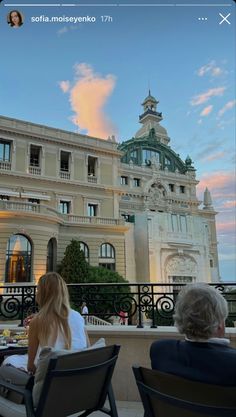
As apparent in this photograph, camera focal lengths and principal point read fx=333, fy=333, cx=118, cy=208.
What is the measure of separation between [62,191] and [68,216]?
2.31m

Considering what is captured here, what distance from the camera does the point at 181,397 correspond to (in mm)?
1551

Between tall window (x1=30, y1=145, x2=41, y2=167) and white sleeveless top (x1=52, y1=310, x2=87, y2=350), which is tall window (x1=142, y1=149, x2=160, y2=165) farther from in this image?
white sleeveless top (x1=52, y1=310, x2=87, y2=350)

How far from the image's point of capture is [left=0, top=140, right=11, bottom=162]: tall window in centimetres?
2228

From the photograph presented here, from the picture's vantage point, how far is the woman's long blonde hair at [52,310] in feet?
8.30

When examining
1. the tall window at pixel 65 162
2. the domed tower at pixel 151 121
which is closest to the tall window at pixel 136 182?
the domed tower at pixel 151 121

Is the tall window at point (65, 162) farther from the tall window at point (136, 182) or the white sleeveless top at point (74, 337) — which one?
the white sleeveless top at point (74, 337)

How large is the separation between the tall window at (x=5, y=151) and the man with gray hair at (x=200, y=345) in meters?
22.3

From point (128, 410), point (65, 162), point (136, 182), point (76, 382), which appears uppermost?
point (136, 182)

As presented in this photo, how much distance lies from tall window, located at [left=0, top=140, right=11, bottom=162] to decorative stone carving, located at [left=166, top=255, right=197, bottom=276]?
15.2 meters

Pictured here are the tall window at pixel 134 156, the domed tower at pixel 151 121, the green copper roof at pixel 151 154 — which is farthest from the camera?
the domed tower at pixel 151 121

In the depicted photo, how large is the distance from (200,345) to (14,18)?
4111mm

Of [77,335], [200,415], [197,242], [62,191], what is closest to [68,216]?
[62,191]

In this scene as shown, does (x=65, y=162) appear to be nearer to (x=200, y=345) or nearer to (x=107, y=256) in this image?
(x=107, y=256)

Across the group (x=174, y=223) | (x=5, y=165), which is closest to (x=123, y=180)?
(x=174, y=223)
